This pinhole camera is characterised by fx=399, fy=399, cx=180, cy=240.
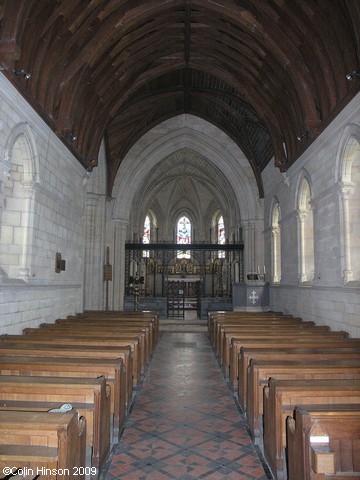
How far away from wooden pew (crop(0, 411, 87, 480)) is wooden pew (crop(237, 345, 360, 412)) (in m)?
2.68

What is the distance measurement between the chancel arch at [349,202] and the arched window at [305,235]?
7.44ft

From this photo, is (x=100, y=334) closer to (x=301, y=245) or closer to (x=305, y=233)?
(x=301, y=245)

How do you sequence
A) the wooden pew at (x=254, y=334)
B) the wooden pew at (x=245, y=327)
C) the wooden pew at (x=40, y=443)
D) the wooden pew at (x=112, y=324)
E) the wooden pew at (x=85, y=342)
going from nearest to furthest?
the wooden pew at (x=40, y=443) → the wooden pew at (x=85, y=342) → the wooden pew at (x=254, y=334) → the wooden pew at (x=245, y=327) → the wooden pew at (x=112, y=324)

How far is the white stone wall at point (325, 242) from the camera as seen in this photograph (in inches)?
271

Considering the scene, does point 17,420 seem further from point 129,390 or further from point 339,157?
point 339,157

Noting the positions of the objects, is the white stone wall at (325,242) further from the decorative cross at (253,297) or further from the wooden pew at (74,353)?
the wooden pew at (74,353)

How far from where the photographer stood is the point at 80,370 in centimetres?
373

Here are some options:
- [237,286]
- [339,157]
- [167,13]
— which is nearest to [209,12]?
[167,13]

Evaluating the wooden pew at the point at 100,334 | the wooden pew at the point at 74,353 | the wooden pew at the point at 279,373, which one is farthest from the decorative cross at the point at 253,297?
the wooden pew at the point at 279,373

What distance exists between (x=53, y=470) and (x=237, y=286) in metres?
10.3

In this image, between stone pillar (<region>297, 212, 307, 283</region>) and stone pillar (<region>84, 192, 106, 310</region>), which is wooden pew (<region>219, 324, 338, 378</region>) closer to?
stone pillar (<region>297, 212, 307, 283</region>)

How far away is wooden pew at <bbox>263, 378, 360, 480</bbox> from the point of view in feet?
9.90

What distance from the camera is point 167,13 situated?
9.23m

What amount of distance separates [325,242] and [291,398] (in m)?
5.57
